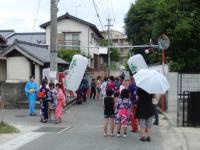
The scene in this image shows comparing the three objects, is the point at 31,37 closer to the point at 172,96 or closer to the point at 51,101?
Result: the point at 172,96

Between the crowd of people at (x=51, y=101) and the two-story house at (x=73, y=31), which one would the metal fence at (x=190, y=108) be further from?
the two-story house at (x=73, y=31)

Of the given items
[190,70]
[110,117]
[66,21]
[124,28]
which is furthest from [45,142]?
[66,21]

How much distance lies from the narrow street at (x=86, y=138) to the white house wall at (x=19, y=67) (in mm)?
9246

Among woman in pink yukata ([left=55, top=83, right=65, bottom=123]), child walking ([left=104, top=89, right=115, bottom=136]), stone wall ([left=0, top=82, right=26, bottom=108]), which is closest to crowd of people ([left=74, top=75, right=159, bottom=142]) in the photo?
child walking ([left=104, top=89, right=115, bottom=136])

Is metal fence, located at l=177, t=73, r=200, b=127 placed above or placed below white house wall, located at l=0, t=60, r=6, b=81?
below

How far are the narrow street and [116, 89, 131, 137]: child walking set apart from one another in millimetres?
448

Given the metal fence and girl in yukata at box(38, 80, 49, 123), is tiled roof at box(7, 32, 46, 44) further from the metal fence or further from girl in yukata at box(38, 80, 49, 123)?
the metal fence

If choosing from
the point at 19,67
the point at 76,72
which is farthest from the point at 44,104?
the point at 19,67

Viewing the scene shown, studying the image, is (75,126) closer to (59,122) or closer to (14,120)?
(59,122)

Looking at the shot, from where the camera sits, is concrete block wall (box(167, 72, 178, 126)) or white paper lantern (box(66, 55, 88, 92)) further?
white paper lantern (box(66, 55, 88, 92))

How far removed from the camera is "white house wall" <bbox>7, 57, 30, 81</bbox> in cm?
2828

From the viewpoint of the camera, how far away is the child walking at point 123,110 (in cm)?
1442

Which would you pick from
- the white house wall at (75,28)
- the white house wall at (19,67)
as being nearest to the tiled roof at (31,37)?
the white house wall at (75,28)

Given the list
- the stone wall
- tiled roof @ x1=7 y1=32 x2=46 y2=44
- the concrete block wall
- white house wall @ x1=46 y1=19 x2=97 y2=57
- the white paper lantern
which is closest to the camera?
the concrete block wall
